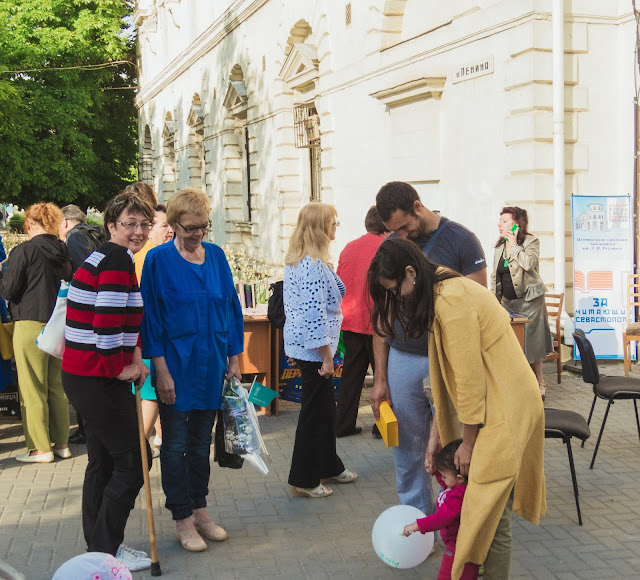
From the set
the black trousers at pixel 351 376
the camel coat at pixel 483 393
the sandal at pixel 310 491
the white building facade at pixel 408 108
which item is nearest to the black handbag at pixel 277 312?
the black trousers at pixel 351 376

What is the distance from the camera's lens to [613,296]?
10109 mm

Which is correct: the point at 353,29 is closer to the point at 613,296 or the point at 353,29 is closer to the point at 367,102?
the point at 367,102

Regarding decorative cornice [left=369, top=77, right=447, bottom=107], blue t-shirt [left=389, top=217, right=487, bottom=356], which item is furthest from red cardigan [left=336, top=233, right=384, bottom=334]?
decorative cornice [left=369, top=77, right=447, bottom=107]

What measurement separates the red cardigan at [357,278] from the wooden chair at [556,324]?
9.37 feet

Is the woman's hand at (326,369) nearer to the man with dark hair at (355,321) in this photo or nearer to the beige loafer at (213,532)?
the beige loafer at (213,532)

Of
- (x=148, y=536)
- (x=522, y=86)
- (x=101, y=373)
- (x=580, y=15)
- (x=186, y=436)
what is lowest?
(x=148, y=536)

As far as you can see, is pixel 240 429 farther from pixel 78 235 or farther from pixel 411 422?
pixel 78 235

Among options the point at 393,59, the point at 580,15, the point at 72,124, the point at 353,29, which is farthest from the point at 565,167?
the point at 72,124

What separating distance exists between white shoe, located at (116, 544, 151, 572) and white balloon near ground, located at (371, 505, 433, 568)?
1306mm

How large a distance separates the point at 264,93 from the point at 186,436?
15595 mm

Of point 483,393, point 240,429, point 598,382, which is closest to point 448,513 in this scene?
point 483,393

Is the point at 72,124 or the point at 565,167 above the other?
the point at 72,124

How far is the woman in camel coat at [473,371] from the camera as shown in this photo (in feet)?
11.4

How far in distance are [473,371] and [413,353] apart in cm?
88
